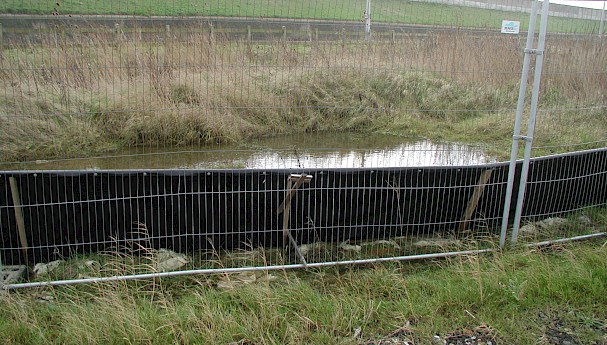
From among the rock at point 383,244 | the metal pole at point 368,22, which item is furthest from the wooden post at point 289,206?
→ the metal pole at point 368,22

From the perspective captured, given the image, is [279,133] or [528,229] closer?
[528,229]

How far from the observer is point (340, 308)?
3.44m

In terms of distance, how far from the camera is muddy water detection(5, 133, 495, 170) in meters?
6.59

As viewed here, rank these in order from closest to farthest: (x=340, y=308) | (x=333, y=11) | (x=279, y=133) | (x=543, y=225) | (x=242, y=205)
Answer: (x=340, y=308) → (x=242, y=205) → (x=543, y=225) → (x=333, y=11) → (x=279, y=133)

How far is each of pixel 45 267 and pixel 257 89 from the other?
4.46 m

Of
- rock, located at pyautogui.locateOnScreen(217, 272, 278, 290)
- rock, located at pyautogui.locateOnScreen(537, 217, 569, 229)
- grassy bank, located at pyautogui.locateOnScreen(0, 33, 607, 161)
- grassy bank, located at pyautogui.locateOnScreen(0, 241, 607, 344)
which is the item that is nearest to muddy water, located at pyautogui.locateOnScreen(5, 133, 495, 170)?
grassy bank, located at pyautogui.locateOnScreen(0, 33, 607, 161)

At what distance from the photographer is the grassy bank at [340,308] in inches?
127

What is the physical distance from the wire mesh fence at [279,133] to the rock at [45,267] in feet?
0.21

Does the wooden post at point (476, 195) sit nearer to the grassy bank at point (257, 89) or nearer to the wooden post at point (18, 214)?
the grassy bank at point (257, 89)

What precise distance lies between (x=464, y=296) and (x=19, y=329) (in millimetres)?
2901

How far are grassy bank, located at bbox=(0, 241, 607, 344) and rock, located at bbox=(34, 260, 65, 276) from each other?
1.54ft

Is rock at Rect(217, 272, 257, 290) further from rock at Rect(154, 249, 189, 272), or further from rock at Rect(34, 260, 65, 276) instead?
rock at Rect(34, 260, 65, 276)

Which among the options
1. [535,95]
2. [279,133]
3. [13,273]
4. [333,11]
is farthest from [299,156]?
[13,273]

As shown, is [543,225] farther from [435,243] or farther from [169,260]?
[169,260]
